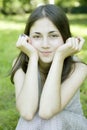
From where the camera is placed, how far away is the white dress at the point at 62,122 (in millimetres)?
3037

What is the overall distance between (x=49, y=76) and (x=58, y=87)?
0.37ft

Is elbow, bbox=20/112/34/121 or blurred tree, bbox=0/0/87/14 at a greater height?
elbow, bbox=20/112/34/121

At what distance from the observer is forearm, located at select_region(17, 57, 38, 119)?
3.05 metres

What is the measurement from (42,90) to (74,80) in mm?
269

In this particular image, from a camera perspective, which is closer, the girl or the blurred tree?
the girl

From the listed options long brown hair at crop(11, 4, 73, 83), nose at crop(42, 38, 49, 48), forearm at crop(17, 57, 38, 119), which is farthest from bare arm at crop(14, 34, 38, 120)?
long brown hair at crop(11, 4, 73, 83)

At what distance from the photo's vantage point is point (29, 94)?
3.08 metres

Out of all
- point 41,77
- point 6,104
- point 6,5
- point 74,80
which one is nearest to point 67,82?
point 74,80

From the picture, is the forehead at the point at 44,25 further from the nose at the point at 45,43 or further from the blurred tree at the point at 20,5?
the blurred tree at the point at 20,5

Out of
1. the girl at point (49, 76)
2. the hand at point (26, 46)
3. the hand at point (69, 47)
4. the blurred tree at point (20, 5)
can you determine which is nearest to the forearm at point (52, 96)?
the girl at point (49, 76)

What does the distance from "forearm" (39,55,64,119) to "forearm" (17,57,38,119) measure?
0.07 metres

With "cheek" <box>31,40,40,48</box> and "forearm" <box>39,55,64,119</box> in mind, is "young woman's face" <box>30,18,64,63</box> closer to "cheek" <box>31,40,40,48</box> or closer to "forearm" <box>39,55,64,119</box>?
"cheek" <box>31,40,40,48</box>

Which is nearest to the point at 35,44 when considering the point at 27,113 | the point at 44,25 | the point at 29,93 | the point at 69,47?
the point at 44,25

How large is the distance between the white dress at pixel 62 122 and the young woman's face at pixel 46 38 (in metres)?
0.45
